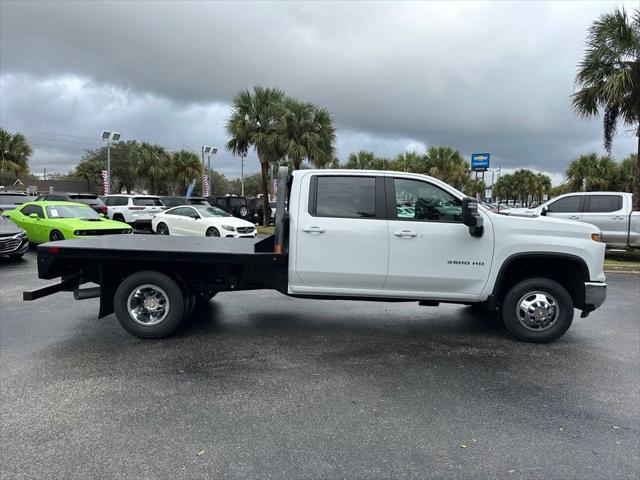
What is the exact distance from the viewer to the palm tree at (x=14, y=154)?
34062 mm

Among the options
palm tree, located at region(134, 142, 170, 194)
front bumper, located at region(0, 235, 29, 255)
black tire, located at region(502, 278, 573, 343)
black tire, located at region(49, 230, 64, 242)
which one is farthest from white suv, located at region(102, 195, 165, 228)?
palm tree, located at region(134, 142, 170, 194)

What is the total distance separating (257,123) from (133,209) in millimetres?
7615

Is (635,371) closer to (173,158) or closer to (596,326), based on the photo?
(596,326)

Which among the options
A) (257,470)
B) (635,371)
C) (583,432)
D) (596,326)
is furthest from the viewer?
(596,326)

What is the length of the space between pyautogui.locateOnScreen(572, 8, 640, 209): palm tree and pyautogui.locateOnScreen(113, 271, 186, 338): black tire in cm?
1447

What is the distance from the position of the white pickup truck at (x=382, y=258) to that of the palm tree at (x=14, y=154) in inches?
1396

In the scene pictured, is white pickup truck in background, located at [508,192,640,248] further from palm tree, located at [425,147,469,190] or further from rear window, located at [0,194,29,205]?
palm tree, located at [425,147,469,190]

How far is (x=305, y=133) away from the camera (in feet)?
73.4

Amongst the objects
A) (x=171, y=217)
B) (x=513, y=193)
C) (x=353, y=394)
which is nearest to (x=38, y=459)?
(x=353, y=394)

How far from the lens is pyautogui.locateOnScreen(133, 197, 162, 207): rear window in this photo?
65.8ft

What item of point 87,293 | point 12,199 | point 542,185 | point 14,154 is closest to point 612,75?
point 87,293

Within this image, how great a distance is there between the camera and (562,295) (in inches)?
205

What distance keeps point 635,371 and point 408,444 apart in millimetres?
2917

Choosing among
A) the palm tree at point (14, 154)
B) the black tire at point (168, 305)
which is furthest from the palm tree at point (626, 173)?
the palm tree at point (14, 154)
